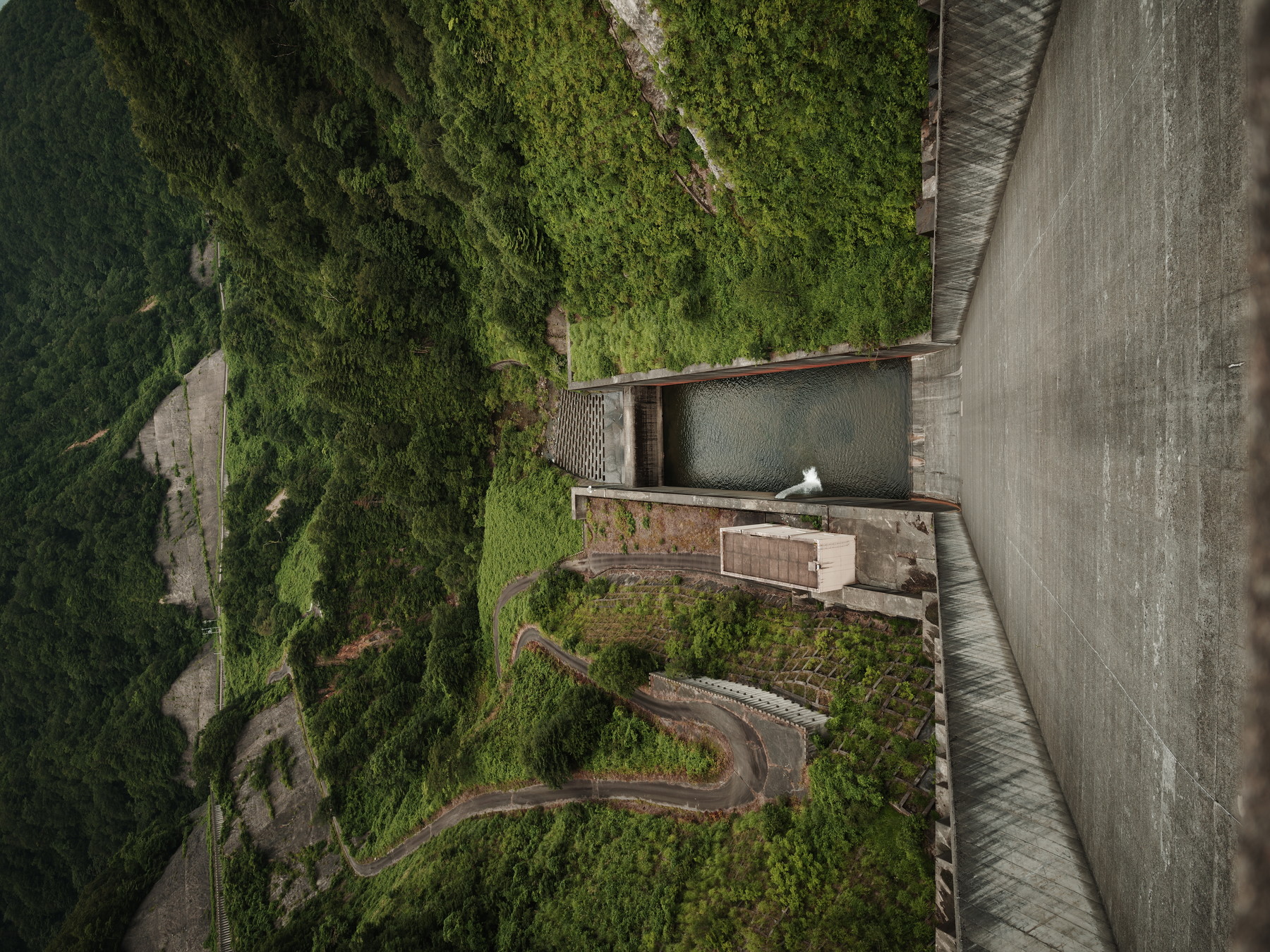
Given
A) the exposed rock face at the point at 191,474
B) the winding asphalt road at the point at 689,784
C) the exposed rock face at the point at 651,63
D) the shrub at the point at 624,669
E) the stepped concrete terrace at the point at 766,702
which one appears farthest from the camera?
the exposed rock face at the point at 191,474

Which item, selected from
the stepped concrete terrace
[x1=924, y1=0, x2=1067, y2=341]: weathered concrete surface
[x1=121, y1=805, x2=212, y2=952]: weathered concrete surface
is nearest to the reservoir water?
[x1=924, y1=0, x2=1067, y2=341]: weathered concrete surface

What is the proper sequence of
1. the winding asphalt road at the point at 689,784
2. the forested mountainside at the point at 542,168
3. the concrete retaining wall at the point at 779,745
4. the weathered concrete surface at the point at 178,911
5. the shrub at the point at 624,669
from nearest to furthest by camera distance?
the concrete retaining wall at the point at 779,745 < the winding asphalt road at the point at 689,784 < the forested mountainside at the point at 542,168 < the shrub at the point at 624,669 < the weathered concrete surface at the point at 178,911

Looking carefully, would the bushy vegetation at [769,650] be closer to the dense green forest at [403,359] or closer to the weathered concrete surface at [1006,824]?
the dense green forest at [403,359]

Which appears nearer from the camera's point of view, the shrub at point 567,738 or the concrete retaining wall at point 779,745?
the concrete retaining wall at point 779,745

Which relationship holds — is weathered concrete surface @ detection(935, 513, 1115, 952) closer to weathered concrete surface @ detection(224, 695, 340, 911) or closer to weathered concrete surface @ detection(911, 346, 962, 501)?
weathered concrete surface @ detection(911, 346, 962, 501)

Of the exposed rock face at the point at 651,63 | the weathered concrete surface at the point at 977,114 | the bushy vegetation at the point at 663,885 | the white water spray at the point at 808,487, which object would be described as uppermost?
the exposed rock face at the point at 651,63

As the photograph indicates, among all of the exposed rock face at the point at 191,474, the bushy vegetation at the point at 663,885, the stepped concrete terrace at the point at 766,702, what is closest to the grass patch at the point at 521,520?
the bushy vegetation at the point at 663,885

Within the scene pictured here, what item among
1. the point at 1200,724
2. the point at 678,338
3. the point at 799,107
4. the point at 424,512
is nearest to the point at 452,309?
the point at 424,512
